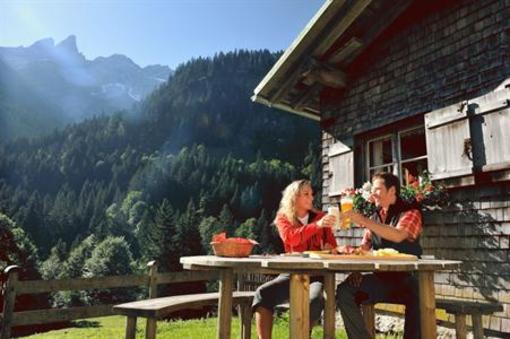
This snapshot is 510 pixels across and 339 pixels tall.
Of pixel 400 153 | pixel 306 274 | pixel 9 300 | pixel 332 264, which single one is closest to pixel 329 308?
pixel 306 274

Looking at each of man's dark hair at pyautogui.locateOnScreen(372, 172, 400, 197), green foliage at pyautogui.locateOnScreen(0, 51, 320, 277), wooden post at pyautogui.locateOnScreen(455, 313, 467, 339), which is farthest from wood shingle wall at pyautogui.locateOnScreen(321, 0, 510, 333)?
green foliage at pyautogui.locateOnScreen(0, 51, 320, 277)

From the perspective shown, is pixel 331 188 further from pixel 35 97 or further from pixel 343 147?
pixel 35 97

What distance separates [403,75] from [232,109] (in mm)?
93840

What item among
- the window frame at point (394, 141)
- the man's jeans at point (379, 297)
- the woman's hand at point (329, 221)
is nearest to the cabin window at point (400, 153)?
the window frame at point (394, 141)

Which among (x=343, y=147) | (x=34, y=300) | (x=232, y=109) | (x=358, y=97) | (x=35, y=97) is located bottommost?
(x=34, y=300)

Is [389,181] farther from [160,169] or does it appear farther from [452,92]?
[160,169]

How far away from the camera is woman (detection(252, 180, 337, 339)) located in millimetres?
3072

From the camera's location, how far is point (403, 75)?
20.5ft

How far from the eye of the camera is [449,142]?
524 centimetres

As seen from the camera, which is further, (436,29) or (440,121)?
(436,29)

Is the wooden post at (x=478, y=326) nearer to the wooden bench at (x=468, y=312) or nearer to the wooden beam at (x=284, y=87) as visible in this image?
the wooden bench at (x=468, y=312)

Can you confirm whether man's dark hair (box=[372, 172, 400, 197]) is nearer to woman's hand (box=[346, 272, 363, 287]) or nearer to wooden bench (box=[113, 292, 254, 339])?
woman's hand (box=[346, 272, 363, 287])

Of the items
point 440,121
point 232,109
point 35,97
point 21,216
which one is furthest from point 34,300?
point 35,97

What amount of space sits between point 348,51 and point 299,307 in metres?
5.36
